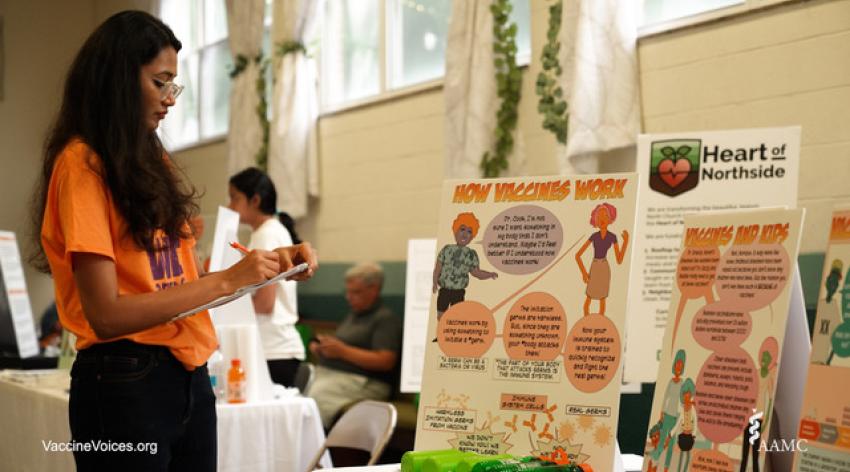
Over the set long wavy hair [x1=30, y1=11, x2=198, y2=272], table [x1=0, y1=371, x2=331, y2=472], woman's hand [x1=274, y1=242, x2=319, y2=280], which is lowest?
table [x1=0, y1=371, x2=331, y2=472]

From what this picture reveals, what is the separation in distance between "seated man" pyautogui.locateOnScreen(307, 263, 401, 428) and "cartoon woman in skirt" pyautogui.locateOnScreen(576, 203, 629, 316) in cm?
346

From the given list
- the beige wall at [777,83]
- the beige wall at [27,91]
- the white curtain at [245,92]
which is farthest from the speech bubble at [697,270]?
the beige wall at [27,91]

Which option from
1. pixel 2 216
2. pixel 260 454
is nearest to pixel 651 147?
pixel 260 454

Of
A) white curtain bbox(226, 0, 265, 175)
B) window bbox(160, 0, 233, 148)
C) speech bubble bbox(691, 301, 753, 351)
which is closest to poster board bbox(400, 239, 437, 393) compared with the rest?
speech bubble bbox(691, 301, 753, 351)

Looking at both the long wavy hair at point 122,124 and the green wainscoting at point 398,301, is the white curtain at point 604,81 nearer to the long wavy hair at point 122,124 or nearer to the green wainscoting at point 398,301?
the green wainscoting at point 398,301

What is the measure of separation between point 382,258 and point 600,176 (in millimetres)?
4377

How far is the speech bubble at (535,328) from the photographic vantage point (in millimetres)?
1905

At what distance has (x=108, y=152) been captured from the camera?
1.91m

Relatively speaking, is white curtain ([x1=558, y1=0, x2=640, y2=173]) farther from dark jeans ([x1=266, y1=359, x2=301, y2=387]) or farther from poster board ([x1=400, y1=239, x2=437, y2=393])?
dark jeans ([x1=266, y1=359, x2=301, y2=387])

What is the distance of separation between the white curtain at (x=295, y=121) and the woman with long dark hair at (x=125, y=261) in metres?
4.82

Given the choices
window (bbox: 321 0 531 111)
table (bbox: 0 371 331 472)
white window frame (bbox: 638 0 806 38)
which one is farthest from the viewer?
window (bbox: 321 0 531 111)

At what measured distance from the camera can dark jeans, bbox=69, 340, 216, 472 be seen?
6.23ft

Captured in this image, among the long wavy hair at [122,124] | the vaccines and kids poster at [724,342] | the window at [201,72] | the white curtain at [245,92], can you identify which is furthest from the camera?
the window at [201,72]

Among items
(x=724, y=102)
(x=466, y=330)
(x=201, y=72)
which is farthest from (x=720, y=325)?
(x=201, y=72)
